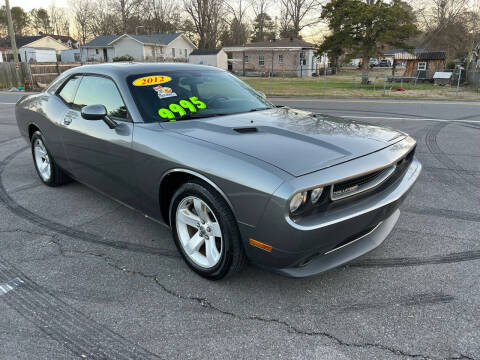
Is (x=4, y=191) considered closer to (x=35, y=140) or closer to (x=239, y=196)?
(x=35, y=140)

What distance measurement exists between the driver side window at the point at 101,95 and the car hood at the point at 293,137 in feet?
2.14

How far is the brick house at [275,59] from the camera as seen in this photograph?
143ft

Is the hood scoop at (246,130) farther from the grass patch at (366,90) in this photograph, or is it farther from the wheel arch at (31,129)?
the grass patch at (366,90)

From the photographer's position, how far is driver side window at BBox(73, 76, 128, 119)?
3.48m

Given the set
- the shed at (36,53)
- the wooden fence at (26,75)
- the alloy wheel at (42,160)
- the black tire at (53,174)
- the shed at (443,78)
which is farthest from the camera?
the shed at (36,53)

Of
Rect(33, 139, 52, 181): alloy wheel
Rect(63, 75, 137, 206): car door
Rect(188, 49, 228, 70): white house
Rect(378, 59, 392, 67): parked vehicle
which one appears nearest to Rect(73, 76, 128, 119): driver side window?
Rect(63, 75, 137, 206): car door

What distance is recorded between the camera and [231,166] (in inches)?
97.4

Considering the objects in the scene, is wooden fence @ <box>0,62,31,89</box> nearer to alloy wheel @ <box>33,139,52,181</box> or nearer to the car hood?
alloy wheel @ <box>33,139,52,181</box>

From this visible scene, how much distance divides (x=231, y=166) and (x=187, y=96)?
139 centimetres

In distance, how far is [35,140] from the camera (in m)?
5.12

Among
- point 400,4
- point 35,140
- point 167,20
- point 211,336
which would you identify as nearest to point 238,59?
point 400,4

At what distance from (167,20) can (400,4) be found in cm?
4415

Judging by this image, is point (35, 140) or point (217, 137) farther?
point (35, 140)

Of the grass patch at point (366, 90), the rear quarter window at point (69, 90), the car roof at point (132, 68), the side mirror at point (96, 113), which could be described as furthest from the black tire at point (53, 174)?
the grass patch at point (366, 90)
